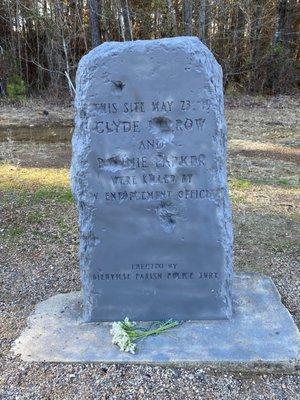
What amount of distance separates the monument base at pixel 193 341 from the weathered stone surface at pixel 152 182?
153 mm

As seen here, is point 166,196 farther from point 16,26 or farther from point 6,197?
point 16,26

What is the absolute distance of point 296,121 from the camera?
36.5 ft

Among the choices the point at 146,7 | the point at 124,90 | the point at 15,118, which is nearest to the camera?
the point at 124,90

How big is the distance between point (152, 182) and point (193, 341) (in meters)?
1.10

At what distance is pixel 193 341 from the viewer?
11.0 feet

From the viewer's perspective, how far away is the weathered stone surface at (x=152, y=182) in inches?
122

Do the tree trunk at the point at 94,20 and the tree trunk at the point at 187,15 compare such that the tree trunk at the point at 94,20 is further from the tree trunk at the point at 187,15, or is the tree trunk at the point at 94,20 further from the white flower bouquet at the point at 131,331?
the white flower bouquet at the point at 131,331

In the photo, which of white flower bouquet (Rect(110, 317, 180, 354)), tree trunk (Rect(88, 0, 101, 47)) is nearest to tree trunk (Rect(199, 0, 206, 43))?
tree trunk (Rect(88, 0, 101, 47))

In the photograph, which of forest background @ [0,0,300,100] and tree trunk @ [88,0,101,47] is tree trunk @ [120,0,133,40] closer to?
forest background @ [0,0,300,100]

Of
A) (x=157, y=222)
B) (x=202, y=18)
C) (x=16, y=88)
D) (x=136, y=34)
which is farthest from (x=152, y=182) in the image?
(x=136, y=34)

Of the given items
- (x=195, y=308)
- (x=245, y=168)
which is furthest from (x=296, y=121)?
(x=195, y=308)

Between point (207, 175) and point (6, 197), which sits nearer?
point (207, 175)

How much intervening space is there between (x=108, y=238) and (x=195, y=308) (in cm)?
81

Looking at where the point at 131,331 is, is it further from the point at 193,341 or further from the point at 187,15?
the point at 187,15
